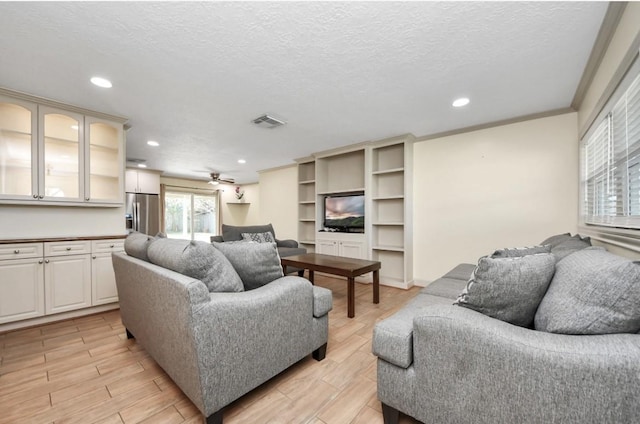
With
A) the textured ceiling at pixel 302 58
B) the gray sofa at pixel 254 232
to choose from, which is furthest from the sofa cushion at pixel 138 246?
the gray sofa at pixel 254 232

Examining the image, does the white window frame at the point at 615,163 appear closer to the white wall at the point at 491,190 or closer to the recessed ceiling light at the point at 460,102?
the white wall at the point at 491,190

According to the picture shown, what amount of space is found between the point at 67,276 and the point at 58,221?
25.7 inches

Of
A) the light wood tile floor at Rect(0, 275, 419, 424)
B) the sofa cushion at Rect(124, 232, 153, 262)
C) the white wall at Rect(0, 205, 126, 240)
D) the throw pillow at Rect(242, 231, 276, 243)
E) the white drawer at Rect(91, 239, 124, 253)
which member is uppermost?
the white wall at Rect(0, 205, 126, 240)

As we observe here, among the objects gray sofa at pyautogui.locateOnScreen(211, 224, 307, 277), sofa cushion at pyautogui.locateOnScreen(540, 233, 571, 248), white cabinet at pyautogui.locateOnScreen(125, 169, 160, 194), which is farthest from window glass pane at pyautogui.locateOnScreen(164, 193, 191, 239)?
sofa cushion at pyautogui.locateOnScreen(540, 233, 571, 248)

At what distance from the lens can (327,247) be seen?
15.3 ft

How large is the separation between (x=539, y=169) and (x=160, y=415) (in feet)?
13.9

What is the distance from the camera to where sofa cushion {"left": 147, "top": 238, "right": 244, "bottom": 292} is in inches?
53.1

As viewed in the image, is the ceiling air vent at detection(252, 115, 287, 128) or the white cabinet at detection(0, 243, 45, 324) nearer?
the white cabinet at detection(0, 243, 45, 324)

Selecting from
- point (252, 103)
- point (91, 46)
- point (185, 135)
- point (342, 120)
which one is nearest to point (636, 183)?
point (342, 120)

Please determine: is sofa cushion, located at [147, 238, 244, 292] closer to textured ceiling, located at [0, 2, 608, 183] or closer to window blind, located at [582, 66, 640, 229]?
textured ceiling, located at [0, 2, 608, 183]

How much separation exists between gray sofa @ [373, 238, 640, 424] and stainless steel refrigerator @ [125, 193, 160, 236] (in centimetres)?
593

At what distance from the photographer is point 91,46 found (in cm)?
173

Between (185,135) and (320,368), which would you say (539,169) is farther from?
(185,135)

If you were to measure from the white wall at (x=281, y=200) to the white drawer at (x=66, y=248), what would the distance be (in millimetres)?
3678
